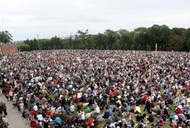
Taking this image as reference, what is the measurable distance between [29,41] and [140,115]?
97.2m

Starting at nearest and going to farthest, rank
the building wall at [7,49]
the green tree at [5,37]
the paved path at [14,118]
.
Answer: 1. the paved path at [14,118]
2. the building wall at [7,49]
3. the green tree at [5,37]

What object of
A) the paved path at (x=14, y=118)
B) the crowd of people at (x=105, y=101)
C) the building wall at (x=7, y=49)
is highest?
the building wall at (x=7, y=49)

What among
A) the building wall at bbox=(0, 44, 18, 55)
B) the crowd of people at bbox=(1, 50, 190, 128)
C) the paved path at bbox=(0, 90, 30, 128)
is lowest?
the paved path at bbox=(0, 90, 30, 128)

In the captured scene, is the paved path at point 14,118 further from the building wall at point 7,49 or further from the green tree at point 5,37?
the green tree at point 5,37

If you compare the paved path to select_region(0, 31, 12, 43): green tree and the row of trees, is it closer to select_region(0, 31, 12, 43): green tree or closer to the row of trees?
the row of trees

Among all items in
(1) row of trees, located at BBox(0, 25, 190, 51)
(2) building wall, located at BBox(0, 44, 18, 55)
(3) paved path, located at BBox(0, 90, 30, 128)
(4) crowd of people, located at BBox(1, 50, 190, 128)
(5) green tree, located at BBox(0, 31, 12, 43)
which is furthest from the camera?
(5) green tree, located at BBox(0, 31, 12, 43)

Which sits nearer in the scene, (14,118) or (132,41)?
(14,118)

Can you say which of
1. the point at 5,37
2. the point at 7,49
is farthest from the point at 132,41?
the point at 5,37

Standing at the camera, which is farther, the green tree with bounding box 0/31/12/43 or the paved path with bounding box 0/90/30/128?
the green tree with bounding box 0/31/12/43

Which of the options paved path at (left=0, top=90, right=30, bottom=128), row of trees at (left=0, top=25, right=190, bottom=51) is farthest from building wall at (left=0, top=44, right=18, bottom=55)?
paved path at (left=0, top=90, right=30, bottom=128)

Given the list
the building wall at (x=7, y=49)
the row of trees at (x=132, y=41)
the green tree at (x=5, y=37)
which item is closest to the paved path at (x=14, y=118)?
the row of trees at (x=132, y=41)

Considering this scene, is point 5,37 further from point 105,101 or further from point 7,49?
point 105,101

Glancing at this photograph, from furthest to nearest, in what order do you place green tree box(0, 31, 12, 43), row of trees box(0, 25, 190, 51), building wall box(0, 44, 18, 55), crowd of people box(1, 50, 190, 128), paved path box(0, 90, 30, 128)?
Answer: green tree box(0, 31, 12, 43) < building wall box(0, 44, 18, 55) < row of trees box(0, 25, 190, 51) < paved path box(0, 90, 30, 128) < crowd of people box(1, 50, 190, 128)

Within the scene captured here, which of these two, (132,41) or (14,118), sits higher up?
(132,41)
